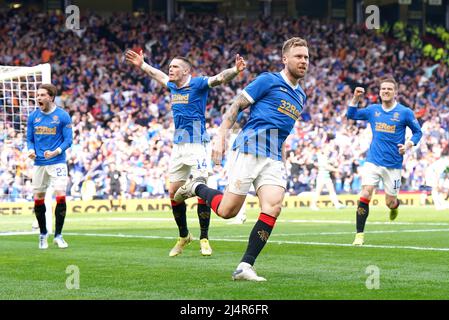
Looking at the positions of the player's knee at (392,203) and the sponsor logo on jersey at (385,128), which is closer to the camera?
the sponsor logo on jersey at (385,128)

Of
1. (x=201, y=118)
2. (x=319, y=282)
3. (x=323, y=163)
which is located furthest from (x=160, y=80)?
(x=323, y=163)

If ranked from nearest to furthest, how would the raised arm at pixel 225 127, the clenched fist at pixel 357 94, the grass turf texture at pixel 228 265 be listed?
1. the grass turf texture at pixel 228 265
2. the raised arm at pixel 225 127
3. the clenched fist at pixel 357 94

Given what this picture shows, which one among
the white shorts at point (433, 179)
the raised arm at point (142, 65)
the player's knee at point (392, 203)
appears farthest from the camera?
the white shorts at point (433, 179)

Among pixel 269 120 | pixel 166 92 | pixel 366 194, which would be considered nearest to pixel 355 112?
pixel 366 194

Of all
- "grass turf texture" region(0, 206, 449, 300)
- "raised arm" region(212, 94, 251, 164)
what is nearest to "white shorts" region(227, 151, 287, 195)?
"raised arm" region(212, 94, 251, 164)

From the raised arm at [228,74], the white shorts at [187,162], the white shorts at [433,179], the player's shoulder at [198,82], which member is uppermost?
the raised arm at [228,74]

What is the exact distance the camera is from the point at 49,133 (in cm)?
1462

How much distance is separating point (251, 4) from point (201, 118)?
34920mm

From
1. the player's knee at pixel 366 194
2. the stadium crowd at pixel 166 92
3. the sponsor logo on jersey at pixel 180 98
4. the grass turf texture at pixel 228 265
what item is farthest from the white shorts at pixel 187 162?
the stadium crowd at pixel 166 92

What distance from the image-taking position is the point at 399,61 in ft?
149

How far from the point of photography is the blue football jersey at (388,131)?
15.4 meters

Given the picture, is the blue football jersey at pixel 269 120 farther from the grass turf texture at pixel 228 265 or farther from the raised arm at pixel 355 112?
the raised arm at pixel 355 112

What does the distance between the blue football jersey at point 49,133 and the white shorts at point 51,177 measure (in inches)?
3.5
